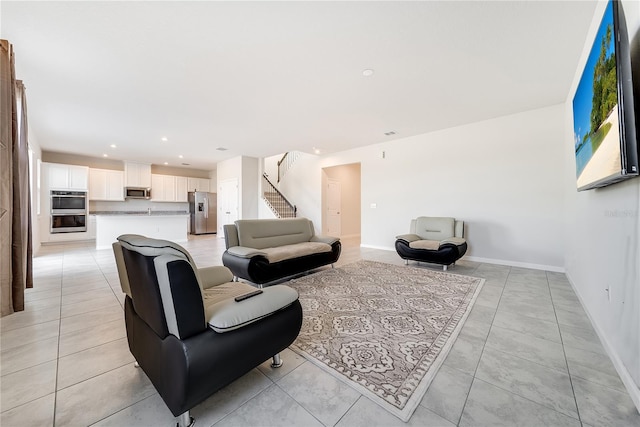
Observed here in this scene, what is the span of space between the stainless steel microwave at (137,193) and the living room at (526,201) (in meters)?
3.03

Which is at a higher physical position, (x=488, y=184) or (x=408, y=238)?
(x=488, y=184)

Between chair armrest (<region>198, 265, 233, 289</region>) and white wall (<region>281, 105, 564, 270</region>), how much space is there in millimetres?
4607

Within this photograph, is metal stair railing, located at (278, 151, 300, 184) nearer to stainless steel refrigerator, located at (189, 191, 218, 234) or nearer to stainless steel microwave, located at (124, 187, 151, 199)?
stainless steel refrigerator, located at (189, 191, 218, 234)

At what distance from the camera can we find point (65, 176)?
285 inches

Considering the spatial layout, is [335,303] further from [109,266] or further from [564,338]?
[109,266]

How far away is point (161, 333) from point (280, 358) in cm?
85

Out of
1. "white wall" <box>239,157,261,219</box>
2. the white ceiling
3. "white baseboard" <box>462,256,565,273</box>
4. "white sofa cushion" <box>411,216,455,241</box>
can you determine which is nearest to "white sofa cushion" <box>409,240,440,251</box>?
"white sofa cushion" <box>411,216,455,241</box>

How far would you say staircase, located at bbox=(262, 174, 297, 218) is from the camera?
8.53 m

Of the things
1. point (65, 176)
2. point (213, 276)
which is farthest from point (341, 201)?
point (65, 176)

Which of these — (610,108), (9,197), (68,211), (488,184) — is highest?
(610,108)

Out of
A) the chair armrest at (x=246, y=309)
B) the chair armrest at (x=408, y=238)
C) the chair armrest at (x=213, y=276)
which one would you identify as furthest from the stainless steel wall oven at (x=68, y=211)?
the chair armrest at (x=408, y=238)

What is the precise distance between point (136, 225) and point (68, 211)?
2406 mm

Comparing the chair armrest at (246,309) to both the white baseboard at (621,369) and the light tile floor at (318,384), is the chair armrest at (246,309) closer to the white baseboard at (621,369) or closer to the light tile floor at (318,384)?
the light tile floor at (318,384)

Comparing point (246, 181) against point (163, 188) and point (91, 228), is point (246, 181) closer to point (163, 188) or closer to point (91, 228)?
point (163, 188)
